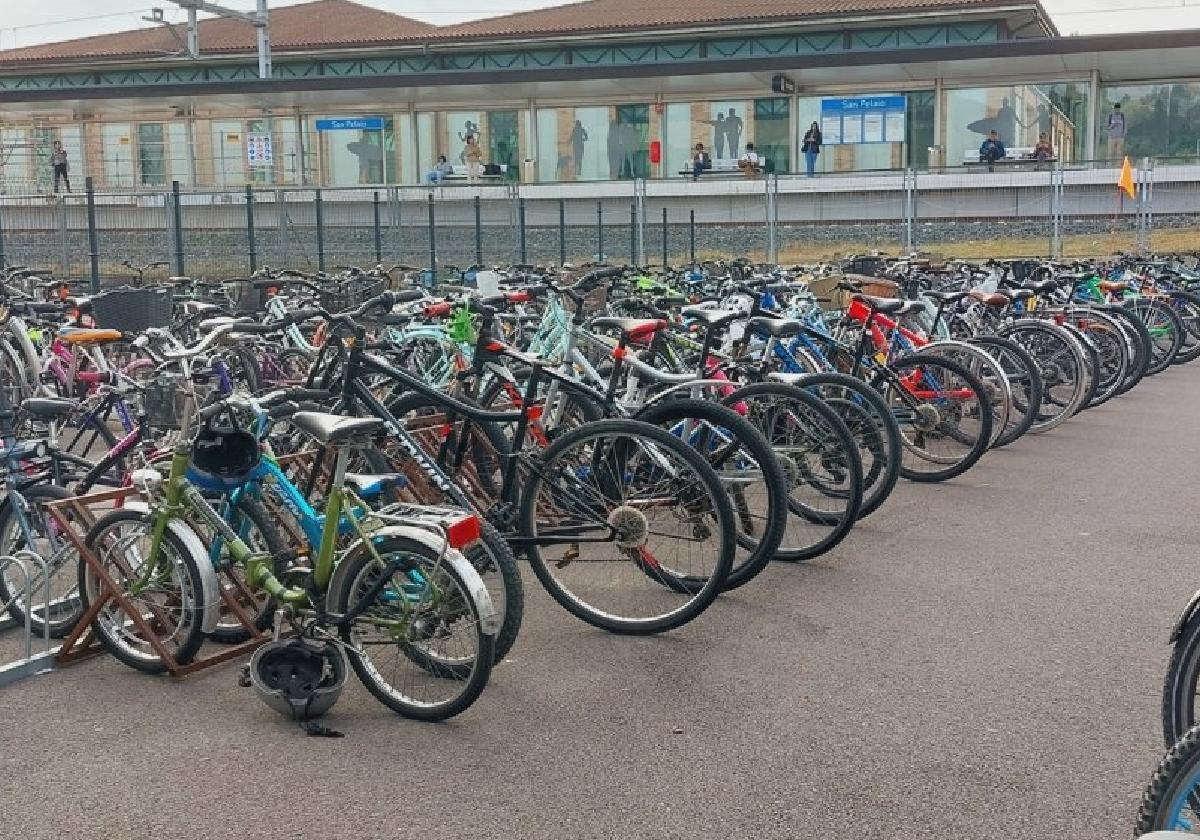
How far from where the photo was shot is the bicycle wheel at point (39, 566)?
463 centimetres

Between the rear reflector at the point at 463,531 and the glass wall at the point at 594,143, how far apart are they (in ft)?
88.5

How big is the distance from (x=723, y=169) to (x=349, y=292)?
20.4 metres

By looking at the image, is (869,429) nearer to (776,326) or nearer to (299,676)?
(776,326)

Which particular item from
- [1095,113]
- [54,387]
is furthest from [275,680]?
[1095,113]

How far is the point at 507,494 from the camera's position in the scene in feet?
16.5

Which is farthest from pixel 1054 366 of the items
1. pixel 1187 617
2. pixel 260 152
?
pixel 260 152

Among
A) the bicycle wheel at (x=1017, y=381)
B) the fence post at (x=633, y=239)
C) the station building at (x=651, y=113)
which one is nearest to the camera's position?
the bicycle wheel at (x=1017, y=381)

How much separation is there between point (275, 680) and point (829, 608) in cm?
220

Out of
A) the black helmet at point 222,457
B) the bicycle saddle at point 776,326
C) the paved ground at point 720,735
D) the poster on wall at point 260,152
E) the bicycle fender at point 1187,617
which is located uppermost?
the poster on wall at point 260,152

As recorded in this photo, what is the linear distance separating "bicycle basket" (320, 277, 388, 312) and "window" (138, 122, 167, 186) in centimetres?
1268

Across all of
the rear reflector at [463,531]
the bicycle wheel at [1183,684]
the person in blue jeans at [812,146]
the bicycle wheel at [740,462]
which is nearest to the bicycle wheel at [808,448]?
the bicycle wheel at [740,462]

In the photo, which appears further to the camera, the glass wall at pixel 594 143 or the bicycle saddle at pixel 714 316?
the glass wall at pixel 594 143

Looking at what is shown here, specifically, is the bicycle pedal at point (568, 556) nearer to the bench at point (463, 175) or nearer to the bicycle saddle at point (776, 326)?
the bicycle saddle at point (776, 326)

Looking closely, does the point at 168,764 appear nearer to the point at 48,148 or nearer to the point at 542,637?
the point at 542,637
